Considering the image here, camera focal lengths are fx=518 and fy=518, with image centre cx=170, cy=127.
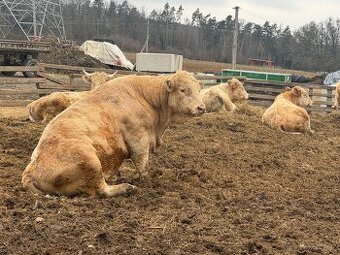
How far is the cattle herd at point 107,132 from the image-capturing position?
17.5ft

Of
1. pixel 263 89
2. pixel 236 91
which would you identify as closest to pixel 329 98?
pixel 263 89

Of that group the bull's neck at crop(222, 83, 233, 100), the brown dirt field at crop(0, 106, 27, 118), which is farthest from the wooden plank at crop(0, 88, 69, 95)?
the bull's neck at crop(222, 83, 233, 100)

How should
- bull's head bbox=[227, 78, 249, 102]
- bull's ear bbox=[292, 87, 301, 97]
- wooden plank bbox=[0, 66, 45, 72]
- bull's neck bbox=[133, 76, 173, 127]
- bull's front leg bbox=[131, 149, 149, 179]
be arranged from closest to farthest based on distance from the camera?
bull's front leg bbox=[131, 149, 149, 179] < bull's neck bbox=[133, 76, 173, 127] < bull's ear bbox=[292, 87, 301, 97] < bull's head bbox=[227, 78, 249, 102] < wooden plank bbox=[0, 66, 45, 72]

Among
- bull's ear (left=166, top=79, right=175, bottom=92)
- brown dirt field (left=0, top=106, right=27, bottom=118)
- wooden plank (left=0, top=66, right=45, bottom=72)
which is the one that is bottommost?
brown dirt field (left=0, top=106, right=27, bottom=118)

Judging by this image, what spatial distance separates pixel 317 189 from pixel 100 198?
9.83ft

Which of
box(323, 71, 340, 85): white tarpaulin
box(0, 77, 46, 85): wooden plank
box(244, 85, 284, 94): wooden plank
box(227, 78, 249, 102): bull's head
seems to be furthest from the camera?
box(323, 71, 340, 85): white tarpaulin

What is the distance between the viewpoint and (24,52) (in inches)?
1085

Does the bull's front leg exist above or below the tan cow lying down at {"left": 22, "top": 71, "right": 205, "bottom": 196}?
below

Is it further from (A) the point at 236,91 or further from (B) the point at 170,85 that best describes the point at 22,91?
(B) the point at 170,85

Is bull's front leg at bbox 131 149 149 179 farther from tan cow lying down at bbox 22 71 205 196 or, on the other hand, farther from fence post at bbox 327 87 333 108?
fence post at bbox 327 87 333 108

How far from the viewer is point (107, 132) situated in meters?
6.04

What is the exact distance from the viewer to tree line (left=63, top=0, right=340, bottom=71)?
3250 inches

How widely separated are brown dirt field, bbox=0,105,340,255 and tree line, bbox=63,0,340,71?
69.1 metres

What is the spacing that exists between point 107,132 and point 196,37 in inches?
3492
